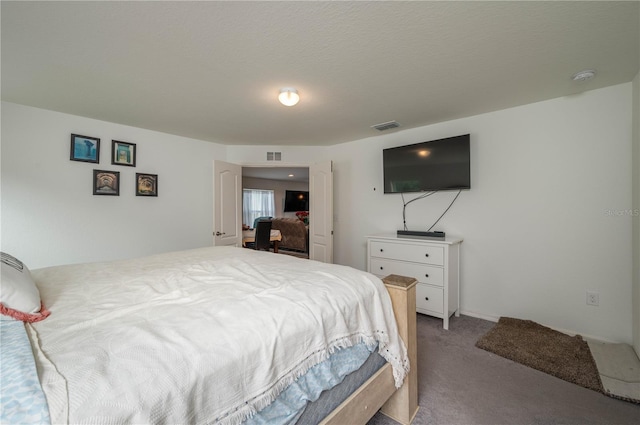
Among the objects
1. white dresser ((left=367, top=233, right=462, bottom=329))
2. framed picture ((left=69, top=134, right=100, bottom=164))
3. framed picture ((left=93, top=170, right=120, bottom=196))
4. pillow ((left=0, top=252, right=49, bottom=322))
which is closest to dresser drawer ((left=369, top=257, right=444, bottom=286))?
white dresser ((left=367, top=233, right=462, bottom=329))

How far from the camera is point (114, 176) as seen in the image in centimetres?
311

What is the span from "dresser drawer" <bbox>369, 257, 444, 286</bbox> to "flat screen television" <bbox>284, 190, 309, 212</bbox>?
249 inches

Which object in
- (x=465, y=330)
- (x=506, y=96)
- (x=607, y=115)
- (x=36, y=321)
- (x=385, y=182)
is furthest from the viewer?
(x=385, y=182)

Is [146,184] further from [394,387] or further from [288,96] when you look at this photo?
[394,387]

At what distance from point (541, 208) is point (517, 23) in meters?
1.82

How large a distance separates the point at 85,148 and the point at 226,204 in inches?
65.3

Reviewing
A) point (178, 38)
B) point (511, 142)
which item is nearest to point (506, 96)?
point (511, 142)

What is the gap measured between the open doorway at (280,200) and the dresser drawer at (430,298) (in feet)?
12.8

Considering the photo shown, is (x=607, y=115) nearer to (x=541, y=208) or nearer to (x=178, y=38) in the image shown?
(x=541, y=208)

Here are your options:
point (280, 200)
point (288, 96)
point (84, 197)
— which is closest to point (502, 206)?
point (288, 96)

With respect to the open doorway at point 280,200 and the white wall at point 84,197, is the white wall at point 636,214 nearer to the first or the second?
the white wall at point 84,197

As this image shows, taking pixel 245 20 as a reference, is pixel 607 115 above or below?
below

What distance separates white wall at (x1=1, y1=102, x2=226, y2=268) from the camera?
254cm

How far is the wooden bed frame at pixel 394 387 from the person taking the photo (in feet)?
3.90
